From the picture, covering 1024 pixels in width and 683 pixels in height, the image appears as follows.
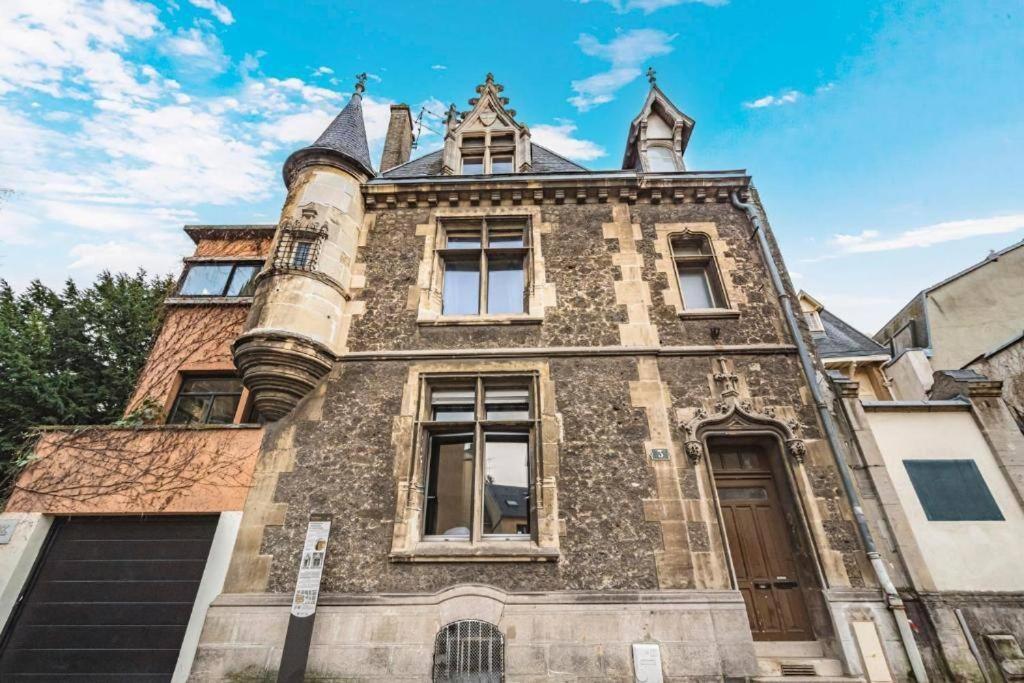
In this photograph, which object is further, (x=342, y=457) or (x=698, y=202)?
(x=698, y=202)

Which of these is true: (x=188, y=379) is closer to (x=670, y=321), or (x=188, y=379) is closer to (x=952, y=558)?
(x=670, y=321)

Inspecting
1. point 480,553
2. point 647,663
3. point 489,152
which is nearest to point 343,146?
point 489,152

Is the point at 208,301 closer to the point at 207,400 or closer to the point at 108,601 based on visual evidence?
the point at 207,400

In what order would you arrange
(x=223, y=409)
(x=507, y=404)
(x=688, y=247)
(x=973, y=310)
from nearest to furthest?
(x=507, y=404), (x=223, y=409), (x=688, y=247), (x=973, y=310)

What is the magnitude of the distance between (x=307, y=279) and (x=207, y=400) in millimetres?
2961

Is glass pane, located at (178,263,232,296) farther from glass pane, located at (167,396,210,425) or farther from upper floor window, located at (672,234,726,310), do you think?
upper floor window, located at (672,234,726,310)

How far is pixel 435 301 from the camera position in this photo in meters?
7.07

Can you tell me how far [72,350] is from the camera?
31.1ft

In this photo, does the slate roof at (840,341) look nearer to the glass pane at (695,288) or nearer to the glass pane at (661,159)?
the glass pane at (695,288)

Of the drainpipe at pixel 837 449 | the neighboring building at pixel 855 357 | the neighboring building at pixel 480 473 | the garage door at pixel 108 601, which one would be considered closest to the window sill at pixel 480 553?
the neighboring building at pixel 480 473

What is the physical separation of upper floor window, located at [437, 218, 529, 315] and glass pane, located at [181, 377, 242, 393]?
391cm

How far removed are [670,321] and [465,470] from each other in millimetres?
3982

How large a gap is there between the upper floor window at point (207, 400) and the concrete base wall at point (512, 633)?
3.21 m

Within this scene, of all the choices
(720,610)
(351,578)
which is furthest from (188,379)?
(720,610)
